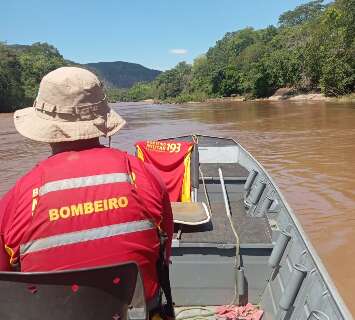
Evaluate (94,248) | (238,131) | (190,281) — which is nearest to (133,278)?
(94,248)

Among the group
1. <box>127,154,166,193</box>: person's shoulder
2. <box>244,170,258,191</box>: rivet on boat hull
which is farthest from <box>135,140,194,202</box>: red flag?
<box>127,154,166,193</box>: person's shoulder

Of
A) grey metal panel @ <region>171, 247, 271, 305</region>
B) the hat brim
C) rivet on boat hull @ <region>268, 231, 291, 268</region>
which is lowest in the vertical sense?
grey metal panel @ <region>171, 247, 271, 305</region>

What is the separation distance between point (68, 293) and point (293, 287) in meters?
1.90

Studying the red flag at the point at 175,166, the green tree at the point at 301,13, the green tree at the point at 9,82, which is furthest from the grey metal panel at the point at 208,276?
the green tree at the point at 301,13

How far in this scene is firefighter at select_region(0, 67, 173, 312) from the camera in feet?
4.78

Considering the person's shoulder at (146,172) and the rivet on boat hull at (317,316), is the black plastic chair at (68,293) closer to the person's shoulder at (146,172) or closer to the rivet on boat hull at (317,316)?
the person's shoulder at (146,172)

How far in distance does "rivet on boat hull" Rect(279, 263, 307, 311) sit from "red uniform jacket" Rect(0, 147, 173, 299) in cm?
168

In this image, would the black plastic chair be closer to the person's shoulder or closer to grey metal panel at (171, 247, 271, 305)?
the person's shoulder

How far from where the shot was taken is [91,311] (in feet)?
4.73

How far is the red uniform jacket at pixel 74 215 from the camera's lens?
1.45m

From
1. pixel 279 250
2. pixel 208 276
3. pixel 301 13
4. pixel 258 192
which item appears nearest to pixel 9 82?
pixel 258 192

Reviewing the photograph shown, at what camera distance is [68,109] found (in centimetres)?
158

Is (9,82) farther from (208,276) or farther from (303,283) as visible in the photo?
(303,283)

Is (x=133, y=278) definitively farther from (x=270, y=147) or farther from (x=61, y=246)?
(x=270, y=147)
